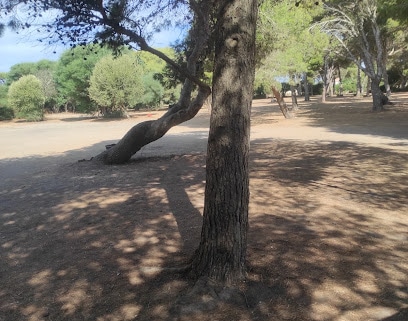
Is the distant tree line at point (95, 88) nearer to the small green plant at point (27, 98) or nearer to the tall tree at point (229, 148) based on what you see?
the small green plant at point (27, 98)

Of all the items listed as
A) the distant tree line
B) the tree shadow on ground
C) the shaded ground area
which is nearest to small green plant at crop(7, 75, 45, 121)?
the distant tree line

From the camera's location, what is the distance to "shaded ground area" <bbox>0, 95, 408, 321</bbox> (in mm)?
3234

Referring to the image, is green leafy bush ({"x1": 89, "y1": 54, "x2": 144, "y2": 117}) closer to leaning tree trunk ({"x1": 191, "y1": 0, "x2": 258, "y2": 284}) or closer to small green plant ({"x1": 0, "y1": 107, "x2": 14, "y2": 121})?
small green plant ({"x1": 0, "y1": 107, "x2": 14, "y2": 121})

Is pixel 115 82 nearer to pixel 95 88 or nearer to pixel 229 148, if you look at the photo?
pixel 95 88

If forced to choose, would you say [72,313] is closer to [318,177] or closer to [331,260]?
[331,260]

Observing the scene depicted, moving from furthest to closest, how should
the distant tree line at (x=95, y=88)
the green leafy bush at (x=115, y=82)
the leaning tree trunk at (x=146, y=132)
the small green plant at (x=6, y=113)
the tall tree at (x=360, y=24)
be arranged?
the small green plant at (x=6, y=113) → the distant tree line at (x=95, y=88) → the green leafy bush at (x=115, y=82) → the tall tree at (x=360, y=24) → the leaning tree trunk at (x=146, y=132)

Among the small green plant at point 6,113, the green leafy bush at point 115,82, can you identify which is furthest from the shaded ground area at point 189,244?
the small green plant at point 6,113

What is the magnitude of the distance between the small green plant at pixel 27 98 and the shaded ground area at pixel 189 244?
36312mm

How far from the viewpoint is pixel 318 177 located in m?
7.94

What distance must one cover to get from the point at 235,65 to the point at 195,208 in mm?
3312

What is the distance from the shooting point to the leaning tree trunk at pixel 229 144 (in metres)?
3.20

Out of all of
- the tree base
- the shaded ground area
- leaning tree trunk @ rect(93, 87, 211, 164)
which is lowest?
the shaded ground area

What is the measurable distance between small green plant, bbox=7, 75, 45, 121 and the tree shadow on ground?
37086mm

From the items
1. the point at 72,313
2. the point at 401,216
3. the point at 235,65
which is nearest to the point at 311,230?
the point at 401,216
